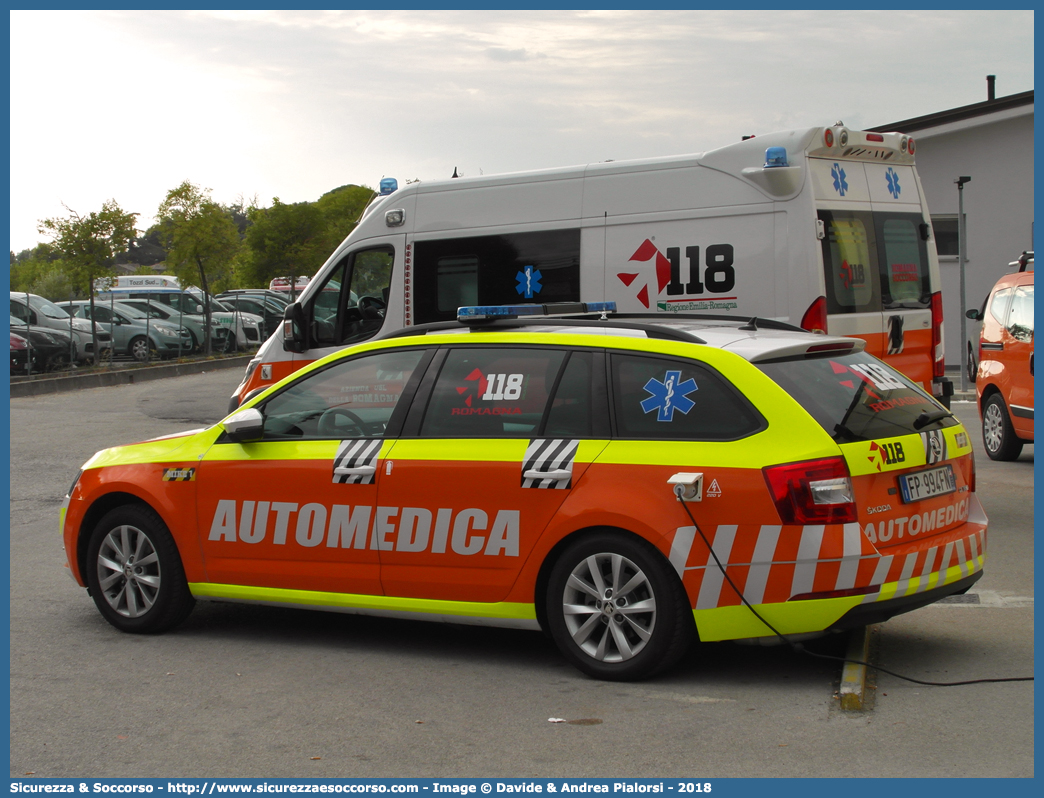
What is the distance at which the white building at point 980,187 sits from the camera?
2570 centimetres

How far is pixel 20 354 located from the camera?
23.8 metres

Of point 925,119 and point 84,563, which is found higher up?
point 925,119

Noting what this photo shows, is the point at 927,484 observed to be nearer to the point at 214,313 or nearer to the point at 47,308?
the point at 47,308

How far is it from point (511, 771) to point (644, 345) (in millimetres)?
2087

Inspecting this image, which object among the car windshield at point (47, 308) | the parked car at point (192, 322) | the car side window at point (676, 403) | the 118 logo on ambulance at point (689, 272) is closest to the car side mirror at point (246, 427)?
the car side window at point (676, 403)

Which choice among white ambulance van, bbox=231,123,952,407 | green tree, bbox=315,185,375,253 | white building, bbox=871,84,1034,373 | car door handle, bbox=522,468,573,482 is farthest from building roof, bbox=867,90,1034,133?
car door handle, bbox=522,468,573,482

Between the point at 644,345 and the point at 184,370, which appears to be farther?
the point at 184,370

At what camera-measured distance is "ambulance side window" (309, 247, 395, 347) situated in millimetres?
10930

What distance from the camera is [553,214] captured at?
984 cm

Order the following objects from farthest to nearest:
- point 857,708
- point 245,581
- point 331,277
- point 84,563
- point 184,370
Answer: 1. point 184,370
2. point 331,277
3. point 84,563
4. point 245,581
5. point 857,708

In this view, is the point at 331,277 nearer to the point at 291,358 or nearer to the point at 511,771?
the point at 291,358

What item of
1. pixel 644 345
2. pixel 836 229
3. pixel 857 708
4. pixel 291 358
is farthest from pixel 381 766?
pixel 291 358

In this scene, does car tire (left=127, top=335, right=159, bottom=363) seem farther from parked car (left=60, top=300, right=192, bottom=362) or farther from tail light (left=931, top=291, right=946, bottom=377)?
tail light (left=931, top=291, right=946, bottom=377)

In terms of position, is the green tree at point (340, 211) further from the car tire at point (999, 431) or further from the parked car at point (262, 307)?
the car tire at point (999, 431)
